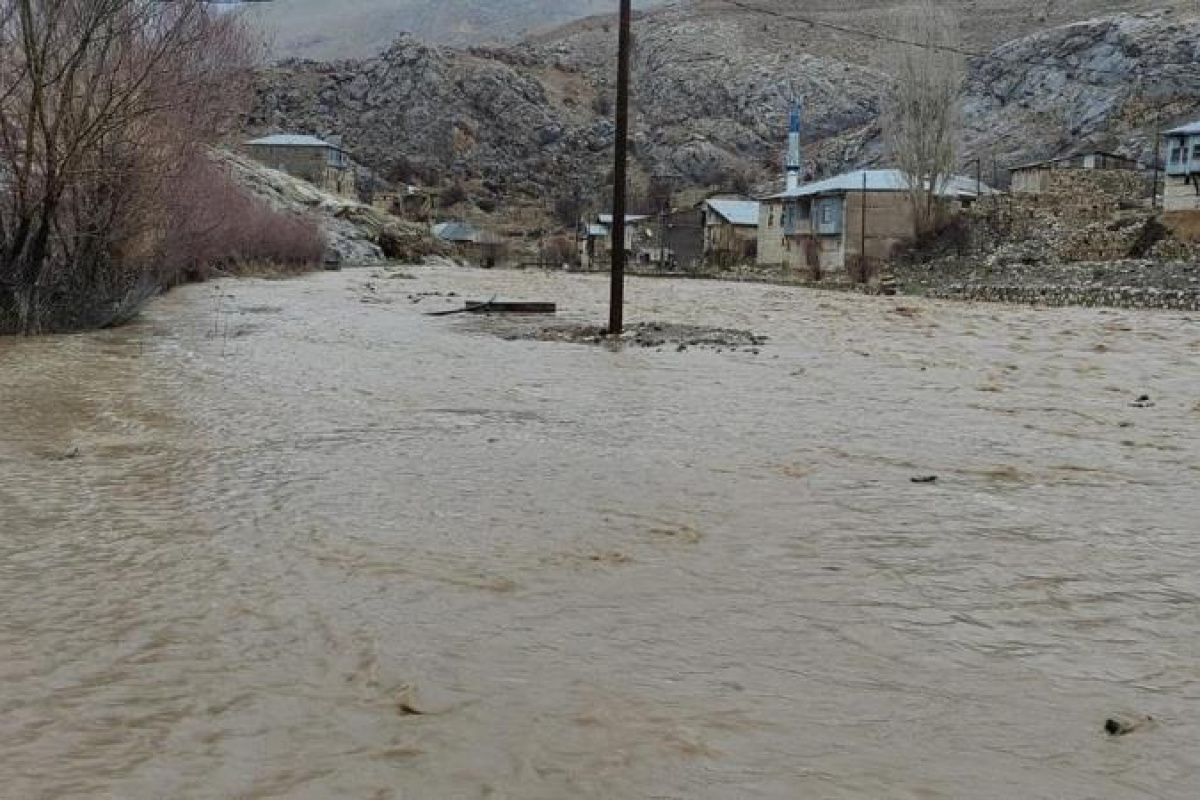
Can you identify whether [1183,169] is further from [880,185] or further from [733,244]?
[733,244]

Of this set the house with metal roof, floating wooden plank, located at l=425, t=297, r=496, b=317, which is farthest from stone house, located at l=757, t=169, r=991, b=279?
floating wooden plank, located at l=425, t=297, r=496, b=317

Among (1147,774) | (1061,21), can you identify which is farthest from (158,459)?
(1061,21)

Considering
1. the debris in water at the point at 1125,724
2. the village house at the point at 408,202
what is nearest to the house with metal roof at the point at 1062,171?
the village house at the point at 408,202

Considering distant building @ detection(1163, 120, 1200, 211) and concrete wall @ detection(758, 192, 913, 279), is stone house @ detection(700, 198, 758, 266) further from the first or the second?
distant building @ detection(1163, 120, 1200, 211)

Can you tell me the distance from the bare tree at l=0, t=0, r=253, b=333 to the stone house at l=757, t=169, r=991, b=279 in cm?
3854

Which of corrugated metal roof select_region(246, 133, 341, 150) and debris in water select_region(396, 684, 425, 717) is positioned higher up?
corrugated metal roof select_region(246, 133, 341, 150)

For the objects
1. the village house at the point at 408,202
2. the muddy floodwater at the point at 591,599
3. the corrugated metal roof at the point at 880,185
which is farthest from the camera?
the village house at the point at 408,202

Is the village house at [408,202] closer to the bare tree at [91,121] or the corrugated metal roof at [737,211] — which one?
the corrugated metal roof at [737,211]

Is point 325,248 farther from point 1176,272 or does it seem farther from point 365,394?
point 365,394

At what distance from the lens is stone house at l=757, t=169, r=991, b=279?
52625 millimetres

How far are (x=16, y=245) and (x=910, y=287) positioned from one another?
2845cm

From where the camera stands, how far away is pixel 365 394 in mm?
9617

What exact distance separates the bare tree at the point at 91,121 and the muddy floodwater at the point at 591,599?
5.10 metres

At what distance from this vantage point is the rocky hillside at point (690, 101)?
8600cm
